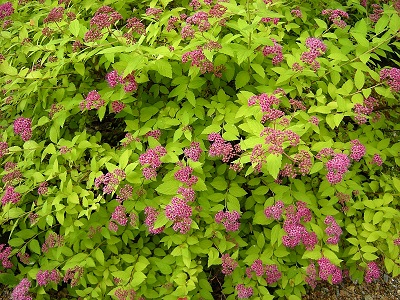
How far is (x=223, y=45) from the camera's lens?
75.2 inches

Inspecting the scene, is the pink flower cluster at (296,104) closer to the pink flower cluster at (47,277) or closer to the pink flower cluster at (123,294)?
the pink flower cluster at (123,294)

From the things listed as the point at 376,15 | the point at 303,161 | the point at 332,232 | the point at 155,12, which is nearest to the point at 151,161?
the point at 303,161

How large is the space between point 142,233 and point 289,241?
2.66 feet

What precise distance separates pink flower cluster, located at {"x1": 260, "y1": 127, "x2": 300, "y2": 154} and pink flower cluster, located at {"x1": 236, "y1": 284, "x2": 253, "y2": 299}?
79 cm

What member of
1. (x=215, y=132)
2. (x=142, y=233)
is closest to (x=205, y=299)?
(x=142, y=233)

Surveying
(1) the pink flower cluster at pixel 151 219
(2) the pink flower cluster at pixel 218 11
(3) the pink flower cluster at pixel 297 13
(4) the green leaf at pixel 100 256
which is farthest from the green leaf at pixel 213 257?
(3) the pink flower cluster at pixel 297 13

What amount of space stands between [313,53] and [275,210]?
29.4 inches

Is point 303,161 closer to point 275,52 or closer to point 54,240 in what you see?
point 275,52

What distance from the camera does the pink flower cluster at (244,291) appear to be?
2027 millimetres

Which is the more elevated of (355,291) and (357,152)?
(357,152)

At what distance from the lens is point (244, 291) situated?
2.04 meters

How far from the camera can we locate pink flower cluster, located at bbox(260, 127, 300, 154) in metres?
1.61

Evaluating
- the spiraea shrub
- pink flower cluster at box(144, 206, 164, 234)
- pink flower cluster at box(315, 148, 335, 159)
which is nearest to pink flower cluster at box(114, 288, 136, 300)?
the spiraea shrub

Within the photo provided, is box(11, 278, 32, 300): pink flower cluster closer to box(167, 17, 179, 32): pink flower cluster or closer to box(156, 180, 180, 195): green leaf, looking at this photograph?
box(156, 180, 180, 195): green leaf
